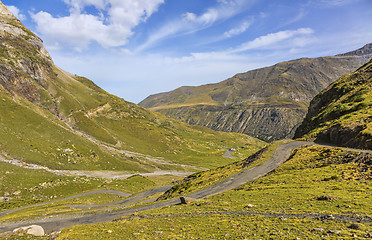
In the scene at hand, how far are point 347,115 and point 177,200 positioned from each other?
56.2 meters

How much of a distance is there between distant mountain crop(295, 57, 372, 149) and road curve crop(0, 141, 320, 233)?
1243 cm

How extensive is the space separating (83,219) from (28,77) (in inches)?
7935

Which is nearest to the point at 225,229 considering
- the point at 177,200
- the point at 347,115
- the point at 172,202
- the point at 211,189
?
the point at 172,202

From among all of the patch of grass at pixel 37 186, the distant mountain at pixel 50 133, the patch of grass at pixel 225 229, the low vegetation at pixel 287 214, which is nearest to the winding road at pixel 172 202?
the low vegetation at pixel 287 214

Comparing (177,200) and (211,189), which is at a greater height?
(177,200)

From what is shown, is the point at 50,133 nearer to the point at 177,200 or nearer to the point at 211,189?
the point at 177,200

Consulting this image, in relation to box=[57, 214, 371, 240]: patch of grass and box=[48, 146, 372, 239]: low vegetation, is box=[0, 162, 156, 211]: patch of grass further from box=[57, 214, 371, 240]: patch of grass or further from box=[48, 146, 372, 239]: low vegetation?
box=[57, 214, 371, 240]: patch of grass

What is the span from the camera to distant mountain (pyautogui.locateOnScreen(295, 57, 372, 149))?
46606mm

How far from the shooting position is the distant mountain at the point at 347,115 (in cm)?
4661

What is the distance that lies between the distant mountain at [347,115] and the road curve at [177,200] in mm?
12431

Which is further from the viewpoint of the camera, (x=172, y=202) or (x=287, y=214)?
(x=172, y=202)

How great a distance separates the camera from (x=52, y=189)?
76188 millimetres

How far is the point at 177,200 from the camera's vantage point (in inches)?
1614

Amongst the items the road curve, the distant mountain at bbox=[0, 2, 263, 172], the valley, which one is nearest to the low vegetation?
the valley
